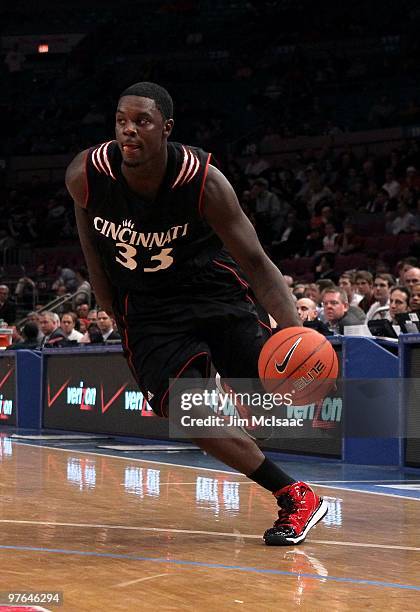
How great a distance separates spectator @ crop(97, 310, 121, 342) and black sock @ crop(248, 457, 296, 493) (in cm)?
835

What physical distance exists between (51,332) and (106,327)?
5.75 feet

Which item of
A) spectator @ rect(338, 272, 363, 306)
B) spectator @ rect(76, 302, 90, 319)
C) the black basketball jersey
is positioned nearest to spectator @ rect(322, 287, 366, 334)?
spectator @ rect(338, 272, 363, 306)

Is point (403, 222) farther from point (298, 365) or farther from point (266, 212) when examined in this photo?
point (298, 365)

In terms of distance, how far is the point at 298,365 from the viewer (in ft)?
15.2

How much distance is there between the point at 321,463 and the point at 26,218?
19.0 meters

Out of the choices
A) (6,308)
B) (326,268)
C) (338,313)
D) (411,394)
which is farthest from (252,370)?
(6,308)

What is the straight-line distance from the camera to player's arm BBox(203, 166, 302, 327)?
4945 mm

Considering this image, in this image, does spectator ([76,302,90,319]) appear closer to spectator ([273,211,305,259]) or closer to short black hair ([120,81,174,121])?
spectator ([273,211,305,259])

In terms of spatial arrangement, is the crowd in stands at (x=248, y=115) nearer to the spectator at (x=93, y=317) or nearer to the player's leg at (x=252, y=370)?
the spectator at (x=93, y=317)

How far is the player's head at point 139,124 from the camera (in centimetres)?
491

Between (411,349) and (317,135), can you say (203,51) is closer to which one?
(317,135)

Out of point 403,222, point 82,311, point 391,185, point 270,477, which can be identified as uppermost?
point 391,185

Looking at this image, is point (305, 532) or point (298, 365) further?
point (305, 532)

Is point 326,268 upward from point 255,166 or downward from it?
downward
